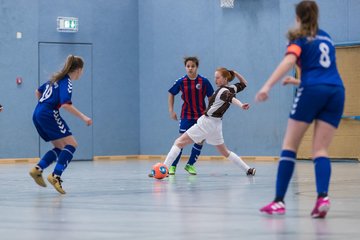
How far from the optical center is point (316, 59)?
6594 mm

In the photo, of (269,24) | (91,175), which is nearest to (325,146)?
(91,175)

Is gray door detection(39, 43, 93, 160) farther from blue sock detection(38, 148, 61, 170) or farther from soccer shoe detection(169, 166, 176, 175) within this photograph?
blue sock detection(38, 148, 61, 170)

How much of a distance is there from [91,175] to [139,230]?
25.8 feet

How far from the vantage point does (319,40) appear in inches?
261

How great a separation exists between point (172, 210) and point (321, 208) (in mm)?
1517

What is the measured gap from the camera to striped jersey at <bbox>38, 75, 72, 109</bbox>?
366 inches

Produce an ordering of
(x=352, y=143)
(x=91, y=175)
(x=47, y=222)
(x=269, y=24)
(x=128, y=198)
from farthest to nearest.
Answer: (x=269, y=24)
(x=352, y=143)
(x=91, y=175)
(x=128, y=198)
(x=47, y=222)

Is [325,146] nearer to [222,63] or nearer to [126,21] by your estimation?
[222,63]

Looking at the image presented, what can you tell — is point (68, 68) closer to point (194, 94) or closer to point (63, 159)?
point (63, 159)

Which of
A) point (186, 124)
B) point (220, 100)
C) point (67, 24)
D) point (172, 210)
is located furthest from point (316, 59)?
point (67, 24)

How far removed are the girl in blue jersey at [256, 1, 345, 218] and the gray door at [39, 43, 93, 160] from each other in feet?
45.2

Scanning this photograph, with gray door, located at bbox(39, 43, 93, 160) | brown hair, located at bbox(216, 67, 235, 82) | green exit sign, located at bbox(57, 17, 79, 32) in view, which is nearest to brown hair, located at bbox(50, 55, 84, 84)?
brown hair, located at bbox(216, 67, 235, 82)

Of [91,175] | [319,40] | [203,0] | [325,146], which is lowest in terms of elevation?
[91,175]

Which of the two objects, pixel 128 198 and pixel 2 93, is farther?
pixel 2 93
